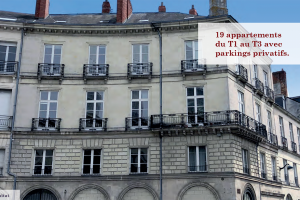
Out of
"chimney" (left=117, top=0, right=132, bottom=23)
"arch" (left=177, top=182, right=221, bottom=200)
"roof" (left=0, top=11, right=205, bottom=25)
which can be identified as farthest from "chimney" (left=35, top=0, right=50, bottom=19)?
"arch" (left=177, top=182, right=221, bottom=200)

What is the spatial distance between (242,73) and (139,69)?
23.2 feet

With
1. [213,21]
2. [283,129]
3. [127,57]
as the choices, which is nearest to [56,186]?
[127,57]

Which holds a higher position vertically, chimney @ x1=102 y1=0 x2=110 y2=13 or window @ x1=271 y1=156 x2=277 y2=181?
chimney @ x1=102 y1=0 x2=110 y2=13

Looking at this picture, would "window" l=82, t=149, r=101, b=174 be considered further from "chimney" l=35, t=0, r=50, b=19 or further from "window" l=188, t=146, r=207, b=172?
"chimney" l=35, t=0, r=50, b=19

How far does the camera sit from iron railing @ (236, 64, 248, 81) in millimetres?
24597

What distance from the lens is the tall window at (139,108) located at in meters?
23.4

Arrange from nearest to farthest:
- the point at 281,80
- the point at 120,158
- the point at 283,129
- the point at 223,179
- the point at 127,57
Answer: the point at 223,179 < the point at 120,158 < the point at 127,57 < the point at 283,129 < the point at 281,80

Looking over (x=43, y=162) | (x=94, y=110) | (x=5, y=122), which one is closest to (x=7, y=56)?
(x=5, y=122)

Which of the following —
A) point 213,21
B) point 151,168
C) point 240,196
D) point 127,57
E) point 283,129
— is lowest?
point 240,196

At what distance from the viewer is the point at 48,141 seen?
23141 mm

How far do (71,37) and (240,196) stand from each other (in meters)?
15.0

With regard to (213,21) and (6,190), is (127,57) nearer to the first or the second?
(213,21)

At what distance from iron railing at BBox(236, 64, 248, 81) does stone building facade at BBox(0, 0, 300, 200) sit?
0.12 m

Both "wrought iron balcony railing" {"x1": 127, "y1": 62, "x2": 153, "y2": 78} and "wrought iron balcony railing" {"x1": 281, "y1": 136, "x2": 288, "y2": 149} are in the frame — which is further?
"wrought iron balcony railing" {"x1": 281, "y1": 136, "x2": 288, "y2": 149}
